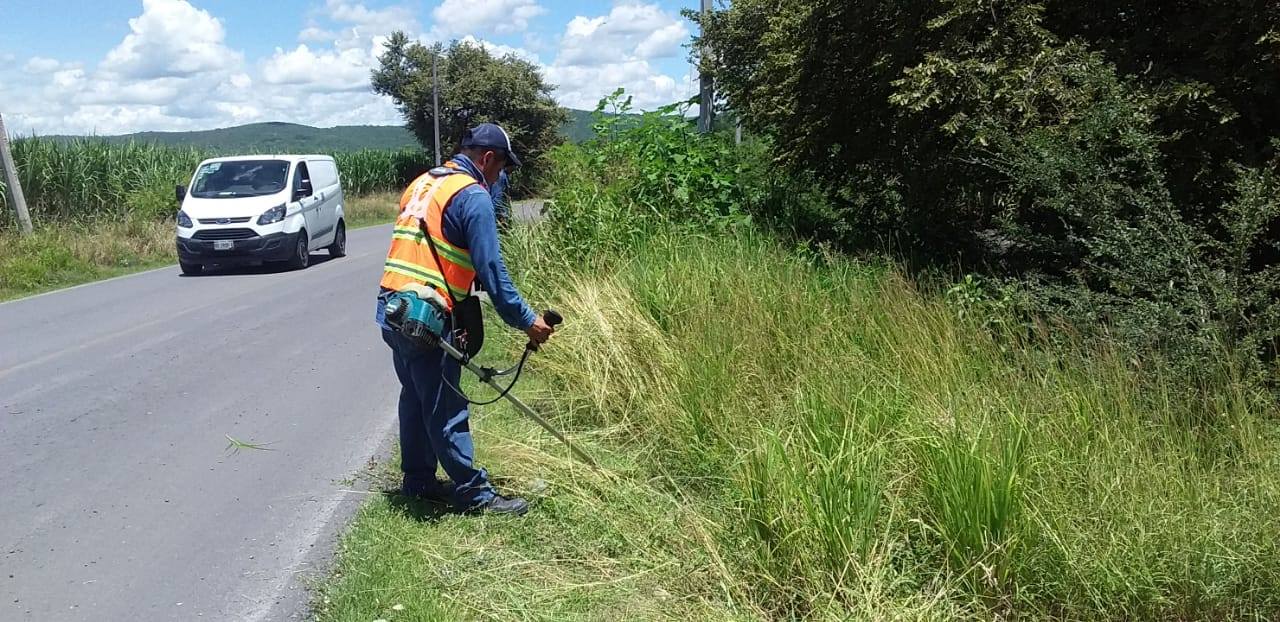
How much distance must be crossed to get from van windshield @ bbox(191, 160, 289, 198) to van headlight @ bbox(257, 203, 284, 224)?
0.63m

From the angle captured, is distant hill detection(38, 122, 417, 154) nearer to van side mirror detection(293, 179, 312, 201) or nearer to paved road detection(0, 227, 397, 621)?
van side mirror detection(293, 179, 312, 201)

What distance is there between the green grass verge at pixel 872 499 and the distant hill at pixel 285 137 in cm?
716

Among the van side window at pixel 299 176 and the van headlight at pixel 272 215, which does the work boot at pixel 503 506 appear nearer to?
the van headlight at pixel 272 215

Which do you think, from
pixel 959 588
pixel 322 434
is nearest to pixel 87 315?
pixel 322 434

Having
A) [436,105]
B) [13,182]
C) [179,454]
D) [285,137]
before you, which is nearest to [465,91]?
[436,105]

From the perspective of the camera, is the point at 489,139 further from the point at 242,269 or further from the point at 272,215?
the point at 242,269

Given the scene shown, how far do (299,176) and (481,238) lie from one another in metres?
14.0

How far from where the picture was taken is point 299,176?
17.0 metres

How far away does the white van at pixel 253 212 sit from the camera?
15383 millimetres

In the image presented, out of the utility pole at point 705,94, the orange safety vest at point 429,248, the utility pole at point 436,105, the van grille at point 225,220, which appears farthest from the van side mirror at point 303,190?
the utility pole at point 436,105

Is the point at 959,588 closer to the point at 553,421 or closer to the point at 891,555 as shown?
the point at 891,555

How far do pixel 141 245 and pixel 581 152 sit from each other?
12.1m

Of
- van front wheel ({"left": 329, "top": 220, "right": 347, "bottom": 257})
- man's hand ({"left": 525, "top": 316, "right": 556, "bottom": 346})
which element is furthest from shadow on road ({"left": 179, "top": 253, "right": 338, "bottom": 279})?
man's hand ({"left": 525, "top": 316, "right": 556, "bottom": 346})

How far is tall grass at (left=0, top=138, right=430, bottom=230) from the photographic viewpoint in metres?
21.0
